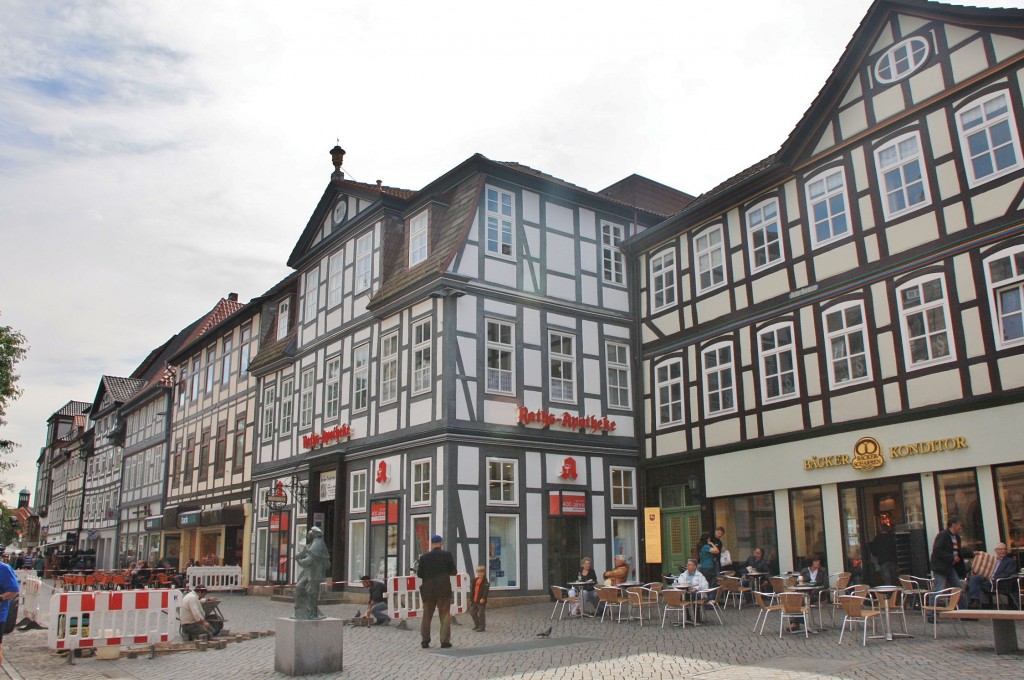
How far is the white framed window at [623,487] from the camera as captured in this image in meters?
24.6

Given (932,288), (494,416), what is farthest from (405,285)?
(932,288)

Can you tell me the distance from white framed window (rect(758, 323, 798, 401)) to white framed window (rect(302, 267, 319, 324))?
1470 cm

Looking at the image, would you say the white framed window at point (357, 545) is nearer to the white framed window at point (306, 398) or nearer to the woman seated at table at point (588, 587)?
the white framed window at point (306, 398)

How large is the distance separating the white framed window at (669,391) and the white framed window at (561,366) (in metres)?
2.55

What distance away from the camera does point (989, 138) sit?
56.8 feet

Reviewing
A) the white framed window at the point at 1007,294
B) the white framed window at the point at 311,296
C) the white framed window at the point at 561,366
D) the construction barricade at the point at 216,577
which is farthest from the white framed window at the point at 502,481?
the construction barricade at the point at 216,577

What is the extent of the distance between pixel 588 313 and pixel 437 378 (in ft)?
17.5

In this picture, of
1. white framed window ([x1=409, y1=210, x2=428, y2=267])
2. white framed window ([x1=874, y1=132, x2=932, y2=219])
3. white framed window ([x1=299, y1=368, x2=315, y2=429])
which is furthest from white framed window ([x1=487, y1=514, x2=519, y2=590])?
white framed window ([x1=874, y1=132, x2=932, y2=219])

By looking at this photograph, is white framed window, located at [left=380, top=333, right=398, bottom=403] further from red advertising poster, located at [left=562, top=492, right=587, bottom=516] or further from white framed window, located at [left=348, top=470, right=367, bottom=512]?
red advertising poster, located at [left=562, top=492, right=587, bottom=516]

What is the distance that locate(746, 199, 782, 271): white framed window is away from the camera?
71.8 ft

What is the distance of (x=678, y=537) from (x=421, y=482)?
7312mm

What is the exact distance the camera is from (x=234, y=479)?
35125 millimetres

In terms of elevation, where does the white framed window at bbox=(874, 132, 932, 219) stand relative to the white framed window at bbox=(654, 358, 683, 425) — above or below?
above

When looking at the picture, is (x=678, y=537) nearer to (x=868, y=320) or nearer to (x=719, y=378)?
(x=719, y=378)
